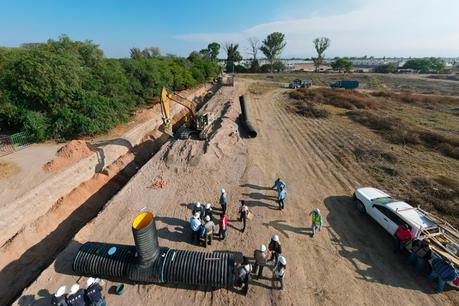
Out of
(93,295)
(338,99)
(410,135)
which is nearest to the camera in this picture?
(93,295)

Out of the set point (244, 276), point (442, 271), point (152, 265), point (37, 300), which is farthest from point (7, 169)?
point (442, 271)

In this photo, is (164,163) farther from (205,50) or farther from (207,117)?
(205,50)

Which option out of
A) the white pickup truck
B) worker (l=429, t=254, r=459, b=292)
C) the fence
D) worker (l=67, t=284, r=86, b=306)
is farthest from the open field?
worker (l=67, t=284, r=86, b=306)

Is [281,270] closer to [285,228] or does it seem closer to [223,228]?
[223,228]

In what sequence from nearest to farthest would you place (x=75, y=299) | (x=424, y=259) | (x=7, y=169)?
(x=75, y=299), (x=424, y=259), (x=7, y=169)

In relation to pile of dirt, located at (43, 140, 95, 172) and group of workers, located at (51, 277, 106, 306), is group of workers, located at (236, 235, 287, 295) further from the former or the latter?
pile of dirt, located at (43, 140, 95, 172)

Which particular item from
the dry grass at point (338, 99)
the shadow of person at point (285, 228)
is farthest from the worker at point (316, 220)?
the dry grass at point (338, 99)

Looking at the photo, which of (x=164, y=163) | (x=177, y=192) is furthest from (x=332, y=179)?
(x=164, y=163)
